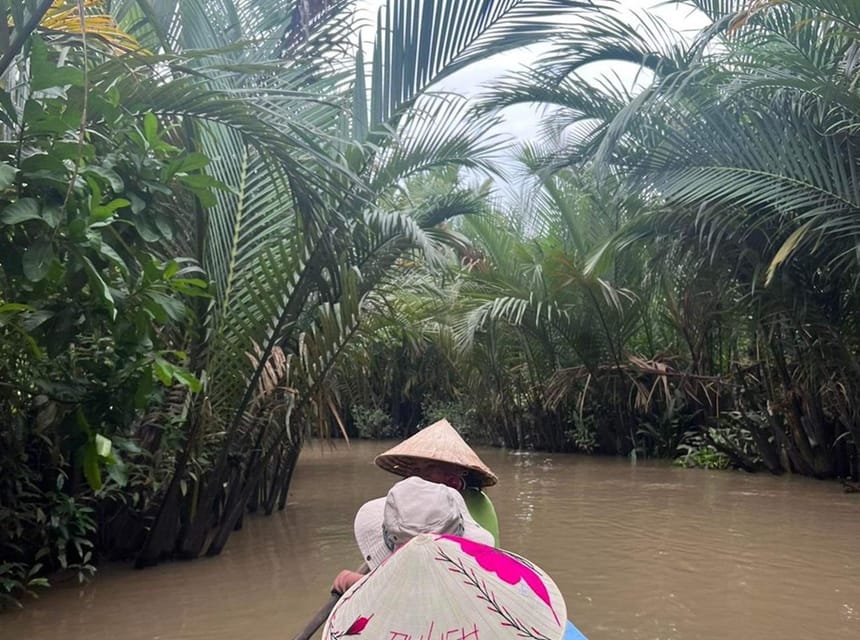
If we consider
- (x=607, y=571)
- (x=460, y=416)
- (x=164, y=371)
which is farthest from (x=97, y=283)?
(x=460, y=416)

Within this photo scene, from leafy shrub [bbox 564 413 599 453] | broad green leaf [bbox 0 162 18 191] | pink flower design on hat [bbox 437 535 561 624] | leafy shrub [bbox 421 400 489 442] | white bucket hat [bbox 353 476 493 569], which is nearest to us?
pink flower design on hat [bbox 437 535 561 624]

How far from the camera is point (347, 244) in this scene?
507 centimetres

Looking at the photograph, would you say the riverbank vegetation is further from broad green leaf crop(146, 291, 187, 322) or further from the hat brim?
the hat brim

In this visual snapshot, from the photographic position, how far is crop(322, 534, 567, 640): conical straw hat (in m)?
1.41

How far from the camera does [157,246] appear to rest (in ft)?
15.2

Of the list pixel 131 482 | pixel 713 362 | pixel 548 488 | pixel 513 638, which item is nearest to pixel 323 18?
pixel 131 482

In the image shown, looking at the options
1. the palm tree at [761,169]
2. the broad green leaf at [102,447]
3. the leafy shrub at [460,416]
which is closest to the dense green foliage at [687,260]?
the palm tree at [761,169]

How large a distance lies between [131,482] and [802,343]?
632 centimetres

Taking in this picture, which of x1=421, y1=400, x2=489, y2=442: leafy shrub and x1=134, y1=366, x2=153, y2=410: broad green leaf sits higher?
x1=134, y1=366, x2=153, y2=410: broad green leaf

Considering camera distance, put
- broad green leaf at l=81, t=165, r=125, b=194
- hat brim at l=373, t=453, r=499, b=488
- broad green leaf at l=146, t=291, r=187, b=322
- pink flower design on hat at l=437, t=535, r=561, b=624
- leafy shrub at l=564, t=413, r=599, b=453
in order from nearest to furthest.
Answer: pink flower design on hat at l=437, t=535, r=561, b=624, broad green leaf at l=81, t=165, r=125, b=194, broad green leaf at l=146, t=291, r=187, b=322, hat brim at l=373, t=453, r=499, b=488, leafy shrub at l=564, t=413, r=599, b=453

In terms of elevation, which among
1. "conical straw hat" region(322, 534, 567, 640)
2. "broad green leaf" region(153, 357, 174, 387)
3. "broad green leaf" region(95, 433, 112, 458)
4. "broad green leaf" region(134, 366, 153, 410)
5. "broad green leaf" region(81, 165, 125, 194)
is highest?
"broad green leaf" region(81, 165, 125, 194)

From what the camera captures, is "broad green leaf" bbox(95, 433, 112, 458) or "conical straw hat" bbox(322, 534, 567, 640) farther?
"broad green leaf" bbox(95, 433, 112, 458)

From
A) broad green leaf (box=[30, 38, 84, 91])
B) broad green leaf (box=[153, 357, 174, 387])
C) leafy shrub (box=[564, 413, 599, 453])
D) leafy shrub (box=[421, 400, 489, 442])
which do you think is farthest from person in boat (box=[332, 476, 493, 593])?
leafy shrub (box=[421, 400, 489, 442])

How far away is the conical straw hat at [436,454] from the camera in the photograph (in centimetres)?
345
